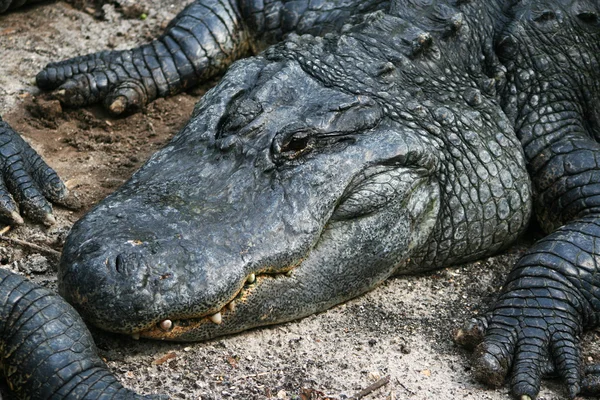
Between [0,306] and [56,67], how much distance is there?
264cm

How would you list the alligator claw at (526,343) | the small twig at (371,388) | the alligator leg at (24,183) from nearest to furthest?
the small twig at (371,388) < the alligator claw at (526,343) < the alligator leg at (24,183)

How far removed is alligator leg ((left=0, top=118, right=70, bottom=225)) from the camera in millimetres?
4309

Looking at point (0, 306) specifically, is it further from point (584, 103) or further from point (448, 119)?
point (584, 103)

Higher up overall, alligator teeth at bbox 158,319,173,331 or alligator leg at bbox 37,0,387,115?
alligator leg at bbox 37,0,387,115

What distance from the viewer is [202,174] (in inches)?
153

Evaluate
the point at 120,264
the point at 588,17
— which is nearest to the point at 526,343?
the point at 120,264

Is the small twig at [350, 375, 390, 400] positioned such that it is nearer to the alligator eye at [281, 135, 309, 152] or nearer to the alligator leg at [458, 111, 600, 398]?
the alligator leg at [458, 111, 600, 398]

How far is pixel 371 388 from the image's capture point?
11.9ft

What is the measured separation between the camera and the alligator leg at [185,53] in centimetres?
545

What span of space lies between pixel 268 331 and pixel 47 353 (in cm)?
105

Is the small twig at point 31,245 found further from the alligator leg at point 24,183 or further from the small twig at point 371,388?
the small twig at point 371,388

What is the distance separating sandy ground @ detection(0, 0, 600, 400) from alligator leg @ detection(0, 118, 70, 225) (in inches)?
3.2

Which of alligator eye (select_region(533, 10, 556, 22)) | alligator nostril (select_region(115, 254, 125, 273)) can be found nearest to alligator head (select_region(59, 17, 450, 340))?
alligator nostril (select_region(115, 254, 125, 273))

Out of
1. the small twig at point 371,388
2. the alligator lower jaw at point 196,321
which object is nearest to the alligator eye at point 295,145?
the alligator lower jaw at point 196,321
